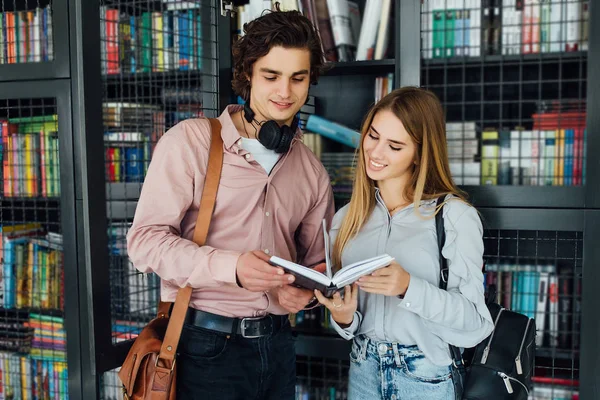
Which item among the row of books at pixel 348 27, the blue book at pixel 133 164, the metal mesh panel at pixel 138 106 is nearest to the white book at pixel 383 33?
the row of books at pixel 348 27

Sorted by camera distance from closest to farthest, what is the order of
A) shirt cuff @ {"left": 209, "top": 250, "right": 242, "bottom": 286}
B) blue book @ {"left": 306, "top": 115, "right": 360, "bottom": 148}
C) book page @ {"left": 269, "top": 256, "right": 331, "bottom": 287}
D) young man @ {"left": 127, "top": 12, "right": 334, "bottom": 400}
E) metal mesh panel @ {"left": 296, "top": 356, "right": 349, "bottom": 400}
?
book page @ {"left": 269, "top": 256, "right": 331, "bottom": 287}
shirt cuff @ {"left": 209, "top": 250, "right": 242, "bottom": 286}
young man @ {"left": 127, "top": 12, "right": 334, "bottom": 400}
blue book @ {"left": 306, "top": 115, "right": 360, "bottom": 148}
metal mesh panel @ {"left": 296, "top": 356, "right": 349, "bottom": 400}

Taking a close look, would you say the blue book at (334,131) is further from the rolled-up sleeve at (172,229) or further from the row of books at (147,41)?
the rolled-up sleeve at (172,229)

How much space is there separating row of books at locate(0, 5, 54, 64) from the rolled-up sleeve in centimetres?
134

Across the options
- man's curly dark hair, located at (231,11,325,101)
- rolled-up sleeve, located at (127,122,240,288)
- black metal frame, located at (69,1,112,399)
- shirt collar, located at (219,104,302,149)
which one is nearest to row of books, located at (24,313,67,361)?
black metal frame, located at (69,1,112,399)

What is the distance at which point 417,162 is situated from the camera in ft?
5.09

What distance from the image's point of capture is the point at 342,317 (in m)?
1.49

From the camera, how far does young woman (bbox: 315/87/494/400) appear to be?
139 centimetres

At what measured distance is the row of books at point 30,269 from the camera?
8.54 feet

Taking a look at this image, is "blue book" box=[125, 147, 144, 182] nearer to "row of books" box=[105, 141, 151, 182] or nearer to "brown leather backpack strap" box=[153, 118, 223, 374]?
"row of books" box=[105, 141, 151, 182]

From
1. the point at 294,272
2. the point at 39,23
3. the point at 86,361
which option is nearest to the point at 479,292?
the point at 294,272

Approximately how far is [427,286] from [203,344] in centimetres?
54

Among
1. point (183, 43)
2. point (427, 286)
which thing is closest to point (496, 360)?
point (427, 286)

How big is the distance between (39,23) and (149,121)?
1.93ft

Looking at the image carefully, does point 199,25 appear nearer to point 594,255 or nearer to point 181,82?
point 181,82
